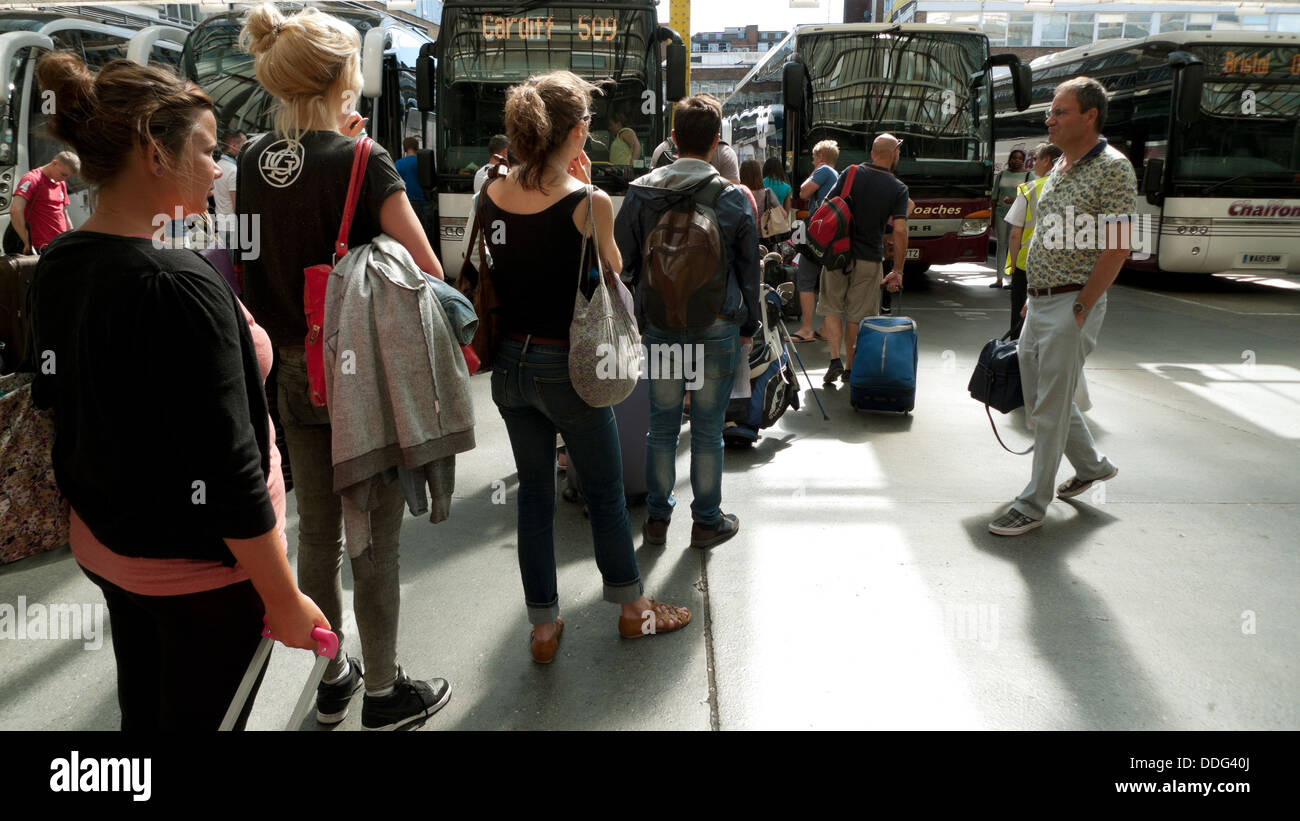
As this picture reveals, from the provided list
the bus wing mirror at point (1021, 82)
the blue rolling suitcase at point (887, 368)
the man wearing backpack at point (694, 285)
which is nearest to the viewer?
the man wearing backpack at point (694, 285)

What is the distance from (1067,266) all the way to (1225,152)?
9.90m

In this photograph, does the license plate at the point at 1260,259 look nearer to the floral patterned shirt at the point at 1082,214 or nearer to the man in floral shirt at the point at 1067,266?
the man in floral shirt at the point at 1067,266

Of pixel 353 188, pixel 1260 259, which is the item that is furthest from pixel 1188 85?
pixel 353 188

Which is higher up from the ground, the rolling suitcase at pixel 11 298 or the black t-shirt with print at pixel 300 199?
the black t-shirt with print at pixel 300 199

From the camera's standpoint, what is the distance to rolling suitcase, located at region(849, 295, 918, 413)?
233 inches

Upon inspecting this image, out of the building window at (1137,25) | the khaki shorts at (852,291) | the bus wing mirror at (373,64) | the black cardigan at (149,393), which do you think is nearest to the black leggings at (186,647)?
the black cardigan at (149,393)

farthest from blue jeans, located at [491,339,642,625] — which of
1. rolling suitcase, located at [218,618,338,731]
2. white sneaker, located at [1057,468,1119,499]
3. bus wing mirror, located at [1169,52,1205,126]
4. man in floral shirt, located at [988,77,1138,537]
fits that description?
bus wing mirror, located at [1169,52,1205,126]

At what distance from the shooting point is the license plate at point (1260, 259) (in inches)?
456

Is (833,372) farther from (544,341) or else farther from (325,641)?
(325,641)

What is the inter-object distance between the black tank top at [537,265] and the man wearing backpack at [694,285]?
0.93 meters

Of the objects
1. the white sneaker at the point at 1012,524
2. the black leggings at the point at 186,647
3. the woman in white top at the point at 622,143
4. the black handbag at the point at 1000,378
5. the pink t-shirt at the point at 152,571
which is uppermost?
the woman in white top at the point at 622,143
